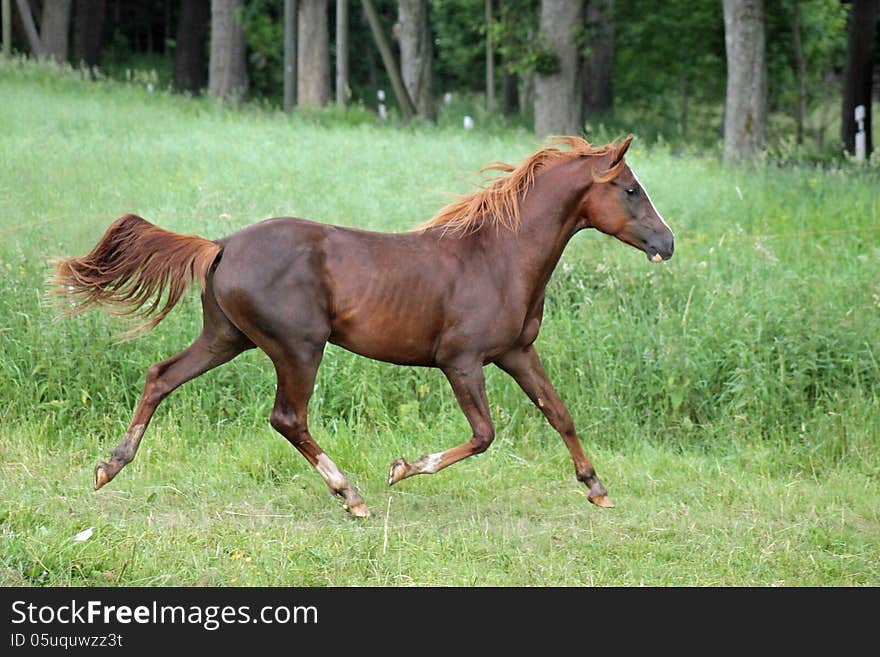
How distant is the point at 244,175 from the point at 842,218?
20.4ft

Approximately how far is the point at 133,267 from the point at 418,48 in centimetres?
1655

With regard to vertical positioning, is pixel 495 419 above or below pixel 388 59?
below

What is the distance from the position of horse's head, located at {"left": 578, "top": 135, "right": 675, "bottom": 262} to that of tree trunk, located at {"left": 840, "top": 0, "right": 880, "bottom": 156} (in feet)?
48.0

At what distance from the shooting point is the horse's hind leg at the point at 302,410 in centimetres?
585

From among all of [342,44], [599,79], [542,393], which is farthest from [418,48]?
[542,393]

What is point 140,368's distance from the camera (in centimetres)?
820

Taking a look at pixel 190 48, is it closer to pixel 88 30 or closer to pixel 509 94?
pixel 88 30

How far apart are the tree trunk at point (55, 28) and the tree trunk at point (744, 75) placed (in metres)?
17.0

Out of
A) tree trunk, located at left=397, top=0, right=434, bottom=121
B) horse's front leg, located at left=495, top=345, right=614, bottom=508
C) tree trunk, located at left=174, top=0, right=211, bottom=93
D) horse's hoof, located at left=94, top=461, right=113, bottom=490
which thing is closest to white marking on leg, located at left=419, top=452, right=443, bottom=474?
horse's front leg, located at left=495, top=345, right=614, bottom=508

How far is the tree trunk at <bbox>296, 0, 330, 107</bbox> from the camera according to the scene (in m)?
23.1

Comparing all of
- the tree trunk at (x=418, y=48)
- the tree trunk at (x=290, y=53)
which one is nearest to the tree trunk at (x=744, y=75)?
the tree trunk at (x=418, y=48)

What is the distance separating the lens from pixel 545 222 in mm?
6148

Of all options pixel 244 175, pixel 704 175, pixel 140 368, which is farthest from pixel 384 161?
pixel 140 368

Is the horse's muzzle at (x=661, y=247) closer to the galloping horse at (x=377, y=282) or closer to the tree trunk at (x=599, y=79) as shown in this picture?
the galloping horse at (x=377, y=282)
